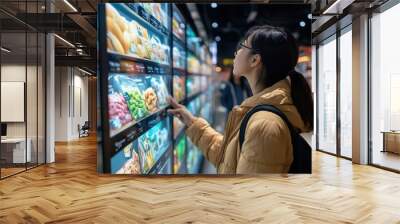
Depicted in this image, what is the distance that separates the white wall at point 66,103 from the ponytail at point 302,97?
38.8ft

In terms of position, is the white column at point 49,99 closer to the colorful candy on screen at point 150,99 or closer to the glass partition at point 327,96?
the colorful candy on screen at point 150,99

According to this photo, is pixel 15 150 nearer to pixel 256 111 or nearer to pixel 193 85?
A: pixel 193 85

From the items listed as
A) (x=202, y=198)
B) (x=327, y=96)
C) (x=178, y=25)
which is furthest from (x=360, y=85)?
(x=202, y=198)

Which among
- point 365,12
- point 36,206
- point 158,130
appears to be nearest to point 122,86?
point 158,130

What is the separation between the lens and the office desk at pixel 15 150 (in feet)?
22.4

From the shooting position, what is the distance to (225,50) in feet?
16.7

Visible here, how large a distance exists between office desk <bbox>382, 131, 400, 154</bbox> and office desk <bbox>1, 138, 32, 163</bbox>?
6776 mm

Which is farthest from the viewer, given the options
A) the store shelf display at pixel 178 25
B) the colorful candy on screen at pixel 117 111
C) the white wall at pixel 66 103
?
the white wall at pixel 66 103

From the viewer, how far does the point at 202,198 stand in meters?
4.69

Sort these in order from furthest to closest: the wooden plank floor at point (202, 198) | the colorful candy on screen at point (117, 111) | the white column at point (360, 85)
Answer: the white column at point (360, 85) → the colorful candy on screen at point (117, 111) → the wooden plank floor at point (202, 198)

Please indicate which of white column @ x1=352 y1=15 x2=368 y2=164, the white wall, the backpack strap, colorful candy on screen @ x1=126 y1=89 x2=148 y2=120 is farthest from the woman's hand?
the white wall

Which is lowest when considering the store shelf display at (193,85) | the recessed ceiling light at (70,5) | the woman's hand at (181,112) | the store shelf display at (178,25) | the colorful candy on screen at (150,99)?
the woman's hand at (181,112)

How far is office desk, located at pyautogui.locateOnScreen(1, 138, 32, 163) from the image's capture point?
684 cm

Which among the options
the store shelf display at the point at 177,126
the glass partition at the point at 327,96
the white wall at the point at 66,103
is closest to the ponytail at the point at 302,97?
the store shelf display at the point at 177,126
